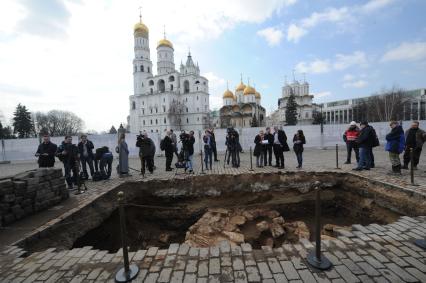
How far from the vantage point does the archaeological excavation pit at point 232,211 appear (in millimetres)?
5457

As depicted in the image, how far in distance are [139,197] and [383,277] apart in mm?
6969

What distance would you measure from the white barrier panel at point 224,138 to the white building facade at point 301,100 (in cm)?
5285

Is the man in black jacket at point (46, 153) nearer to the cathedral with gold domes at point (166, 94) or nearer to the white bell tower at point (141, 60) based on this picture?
the cathedral with gold domes at point (166, 94)

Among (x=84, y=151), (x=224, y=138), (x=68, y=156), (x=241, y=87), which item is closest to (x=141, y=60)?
(x=241, y=87)

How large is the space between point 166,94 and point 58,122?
106 ft

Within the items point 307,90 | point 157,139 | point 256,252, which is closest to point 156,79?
point 307,90

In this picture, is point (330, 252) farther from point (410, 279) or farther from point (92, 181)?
point (92, 181)

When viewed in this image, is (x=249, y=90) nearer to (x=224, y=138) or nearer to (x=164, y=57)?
(x=164, y=57)

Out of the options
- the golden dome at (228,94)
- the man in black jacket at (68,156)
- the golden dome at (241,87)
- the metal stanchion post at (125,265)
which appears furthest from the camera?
the golden dome at (241,87)

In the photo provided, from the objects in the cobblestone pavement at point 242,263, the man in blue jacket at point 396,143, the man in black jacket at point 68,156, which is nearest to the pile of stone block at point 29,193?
the man in black jacket at point 68,156

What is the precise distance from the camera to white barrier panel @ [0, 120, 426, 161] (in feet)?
55.4

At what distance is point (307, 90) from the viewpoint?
233 feet

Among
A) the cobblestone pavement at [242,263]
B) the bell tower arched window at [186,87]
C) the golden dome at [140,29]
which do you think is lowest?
the cobblestone pavement at [242,263]

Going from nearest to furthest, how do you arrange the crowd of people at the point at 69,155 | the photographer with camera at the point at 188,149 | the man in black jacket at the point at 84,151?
the crowd of people at the point at 69,155
the man in black jacket at the point at 84,151
the photographer with camera at the point at 188,149
